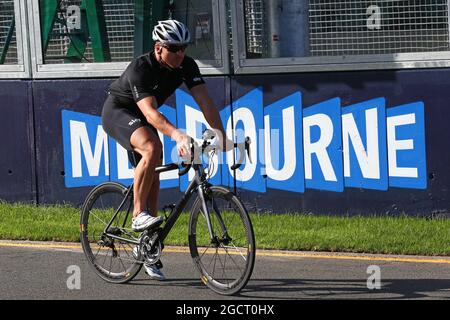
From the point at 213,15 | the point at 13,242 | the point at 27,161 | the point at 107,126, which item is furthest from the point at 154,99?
the point at 27,161

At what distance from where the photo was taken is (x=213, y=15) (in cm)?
1063

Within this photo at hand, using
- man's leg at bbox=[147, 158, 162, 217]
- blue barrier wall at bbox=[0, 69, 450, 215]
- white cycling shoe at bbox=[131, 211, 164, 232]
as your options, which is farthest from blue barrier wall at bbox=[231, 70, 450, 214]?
white cycling shoe at bbox=[131, 211, 164, 232]

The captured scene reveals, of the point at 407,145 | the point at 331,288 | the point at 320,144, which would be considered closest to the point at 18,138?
the point at 320,144

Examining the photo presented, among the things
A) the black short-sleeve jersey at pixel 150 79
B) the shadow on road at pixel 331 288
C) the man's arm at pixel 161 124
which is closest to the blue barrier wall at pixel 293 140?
the shadow on road at pixel 331 288

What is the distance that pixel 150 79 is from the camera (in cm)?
736

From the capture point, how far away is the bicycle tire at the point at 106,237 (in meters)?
7.70

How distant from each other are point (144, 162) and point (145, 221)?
0.42 meters

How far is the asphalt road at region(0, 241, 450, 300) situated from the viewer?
7.22m

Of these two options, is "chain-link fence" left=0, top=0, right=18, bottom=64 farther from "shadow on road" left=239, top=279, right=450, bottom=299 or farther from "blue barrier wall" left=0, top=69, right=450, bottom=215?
"shadow on road" left=239, top=279, right=450, bottom=299

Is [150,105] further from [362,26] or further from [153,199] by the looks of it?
[362,26]

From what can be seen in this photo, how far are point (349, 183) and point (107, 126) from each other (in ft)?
10.6

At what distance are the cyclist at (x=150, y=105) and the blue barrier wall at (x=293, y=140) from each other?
2.90m

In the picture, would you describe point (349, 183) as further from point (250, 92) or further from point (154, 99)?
point (154, 99)
